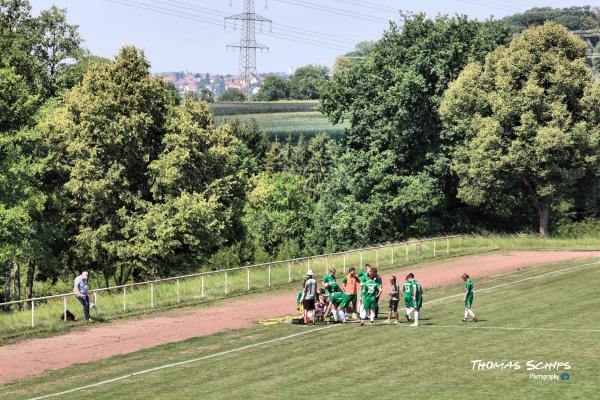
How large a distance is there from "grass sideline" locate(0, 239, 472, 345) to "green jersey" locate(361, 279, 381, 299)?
10605 mm

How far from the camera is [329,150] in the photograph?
246 feet

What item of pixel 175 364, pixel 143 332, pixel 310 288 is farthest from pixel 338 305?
pixel 175 364

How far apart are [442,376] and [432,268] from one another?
28.0 meters

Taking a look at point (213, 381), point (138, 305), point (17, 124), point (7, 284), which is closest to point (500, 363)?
point (213, 381)

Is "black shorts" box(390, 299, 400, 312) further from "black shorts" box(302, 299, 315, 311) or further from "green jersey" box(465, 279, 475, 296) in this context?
"black shorts" box(302, 299, 315, 311)

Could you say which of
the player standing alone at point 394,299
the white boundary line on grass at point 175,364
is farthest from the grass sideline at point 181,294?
the player standing alone at point 394,299

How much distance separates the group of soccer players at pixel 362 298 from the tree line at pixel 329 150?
1832cm

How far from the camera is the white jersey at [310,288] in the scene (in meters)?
33.7

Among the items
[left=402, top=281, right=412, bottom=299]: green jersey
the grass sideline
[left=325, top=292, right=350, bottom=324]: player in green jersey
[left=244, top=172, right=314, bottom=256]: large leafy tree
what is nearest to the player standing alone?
[left=402, top=281, right=412, bottom=299]: green jersey

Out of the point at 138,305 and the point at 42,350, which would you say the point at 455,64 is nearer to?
the point at 138,305

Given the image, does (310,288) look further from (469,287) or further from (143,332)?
(143,332)

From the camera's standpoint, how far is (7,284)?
189ft

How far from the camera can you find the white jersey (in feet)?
111

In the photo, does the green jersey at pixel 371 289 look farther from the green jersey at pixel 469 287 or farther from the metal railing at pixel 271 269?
the metal railing at pixel 271 269
